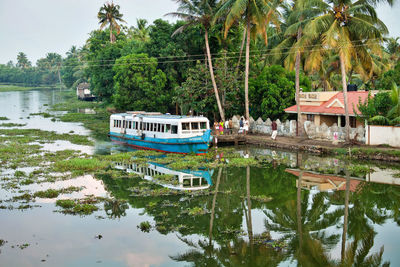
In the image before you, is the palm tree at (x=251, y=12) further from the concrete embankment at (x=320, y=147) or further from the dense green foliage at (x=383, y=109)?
the dense green foliage at (x=383, y=109)

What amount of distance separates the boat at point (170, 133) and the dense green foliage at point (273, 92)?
8822mm

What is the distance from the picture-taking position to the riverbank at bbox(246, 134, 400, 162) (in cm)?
2863

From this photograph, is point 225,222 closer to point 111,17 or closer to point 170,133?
point 170,133

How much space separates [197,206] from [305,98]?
21.7 meters

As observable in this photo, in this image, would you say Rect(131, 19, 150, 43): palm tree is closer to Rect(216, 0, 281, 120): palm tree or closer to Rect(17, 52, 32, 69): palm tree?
Rect(216, 0, 281, 120): palm tree

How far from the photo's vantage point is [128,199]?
70.6ft

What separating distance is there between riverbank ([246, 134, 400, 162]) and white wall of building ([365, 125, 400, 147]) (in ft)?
1.98

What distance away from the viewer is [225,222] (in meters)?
18.2

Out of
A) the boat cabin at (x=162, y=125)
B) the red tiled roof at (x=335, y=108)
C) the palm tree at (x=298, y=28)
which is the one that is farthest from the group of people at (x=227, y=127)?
the boat cabin at (x=162, y=125)

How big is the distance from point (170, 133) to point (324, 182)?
12.6m

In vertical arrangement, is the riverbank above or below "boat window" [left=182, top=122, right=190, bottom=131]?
below

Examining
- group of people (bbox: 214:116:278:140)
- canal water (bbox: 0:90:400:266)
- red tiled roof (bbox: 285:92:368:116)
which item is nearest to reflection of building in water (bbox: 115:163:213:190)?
canal water (bbox: 0:90:400:266)

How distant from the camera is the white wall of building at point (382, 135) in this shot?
1171 inches

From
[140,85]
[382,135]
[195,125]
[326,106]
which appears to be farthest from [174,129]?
[140,85]
